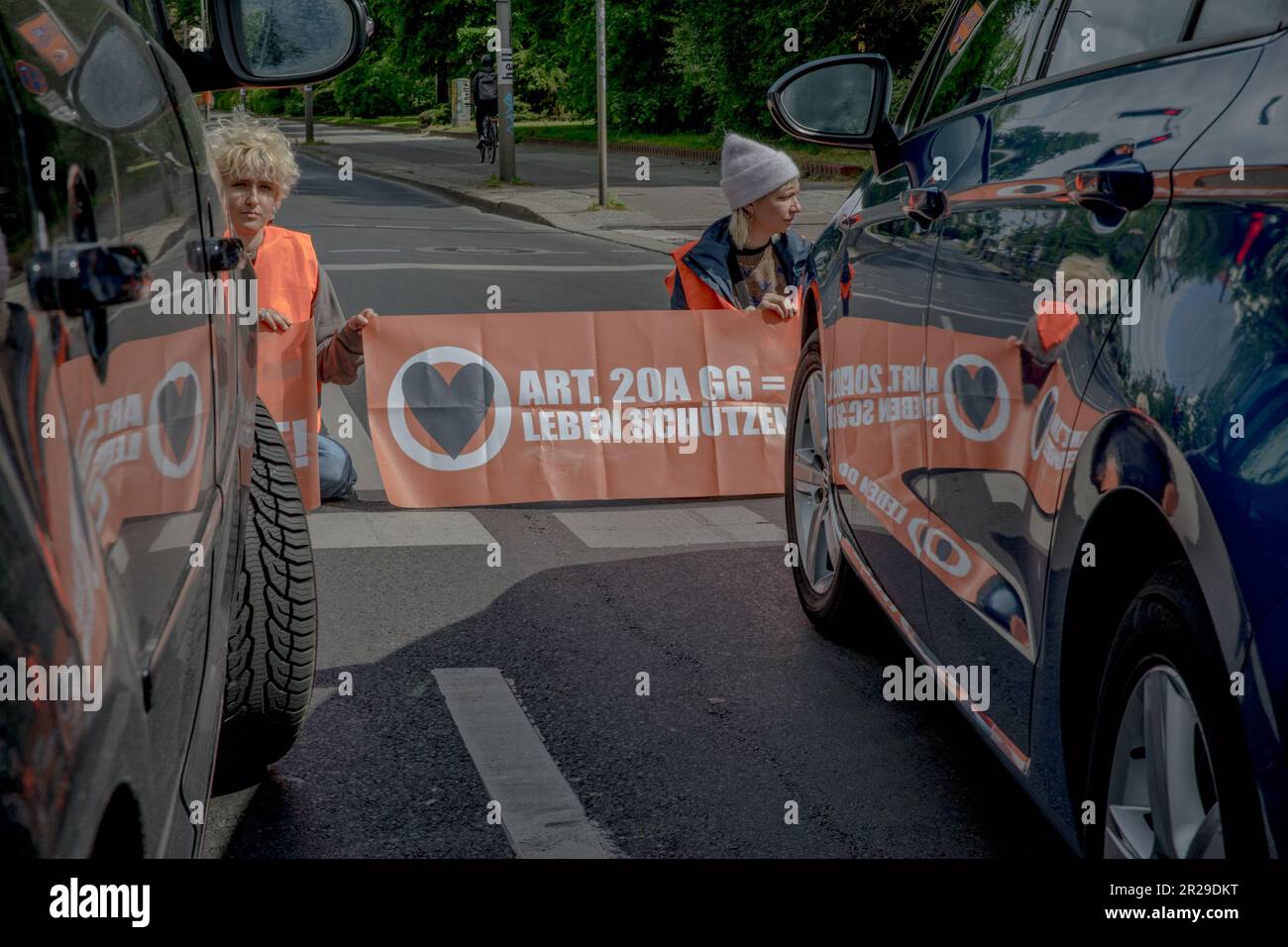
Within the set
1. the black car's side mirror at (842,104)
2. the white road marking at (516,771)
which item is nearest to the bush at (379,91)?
the black car's side mirror at (842,104)

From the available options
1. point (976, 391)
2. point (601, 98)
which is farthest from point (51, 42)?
point (601, 98)

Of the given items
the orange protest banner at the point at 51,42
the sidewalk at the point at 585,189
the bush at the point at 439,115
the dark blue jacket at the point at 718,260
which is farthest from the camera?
the bush at the point at 439,115

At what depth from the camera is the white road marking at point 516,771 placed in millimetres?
3447

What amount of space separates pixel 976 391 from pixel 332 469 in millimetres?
4189

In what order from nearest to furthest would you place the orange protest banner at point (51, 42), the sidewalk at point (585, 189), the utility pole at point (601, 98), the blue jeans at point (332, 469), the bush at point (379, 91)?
the orange protest banner at point (51, 42)
the blue jeans at point (332, 469)
the sidewalk at point (585, 189)
the utility pole at point (601, 98)
the bush at point (379, 91)

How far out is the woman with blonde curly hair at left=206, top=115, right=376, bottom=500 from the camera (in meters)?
6.07

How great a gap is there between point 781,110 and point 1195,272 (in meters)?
2.46

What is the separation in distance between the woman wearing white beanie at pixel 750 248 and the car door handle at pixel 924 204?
3042 millimetres

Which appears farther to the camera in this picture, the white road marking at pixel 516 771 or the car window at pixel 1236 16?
the white road marking at pixel 516 771

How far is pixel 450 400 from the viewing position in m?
6.89

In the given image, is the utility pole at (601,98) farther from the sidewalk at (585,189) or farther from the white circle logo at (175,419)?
the white circle logo at (175,419)

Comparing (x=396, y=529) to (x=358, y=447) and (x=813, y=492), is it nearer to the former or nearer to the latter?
(x=358, y=447)

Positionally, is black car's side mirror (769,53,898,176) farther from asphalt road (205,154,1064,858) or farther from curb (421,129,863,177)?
curb (421,129,863,177)
